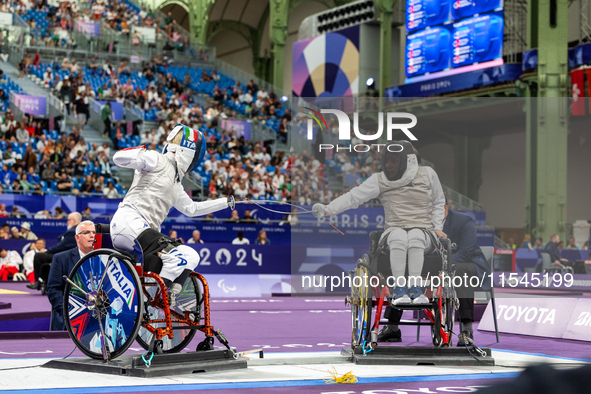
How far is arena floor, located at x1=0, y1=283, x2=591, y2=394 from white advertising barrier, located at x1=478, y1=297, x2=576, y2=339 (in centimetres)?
21

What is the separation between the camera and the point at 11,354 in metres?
7.87

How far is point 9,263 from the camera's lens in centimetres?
1850

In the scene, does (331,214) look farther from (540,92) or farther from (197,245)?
(540,92)

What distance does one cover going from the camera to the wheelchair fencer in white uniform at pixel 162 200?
634cm

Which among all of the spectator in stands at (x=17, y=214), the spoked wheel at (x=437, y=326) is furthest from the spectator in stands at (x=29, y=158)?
the spoked wheel at (x=437, y=326)

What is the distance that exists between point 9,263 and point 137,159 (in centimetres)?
1338

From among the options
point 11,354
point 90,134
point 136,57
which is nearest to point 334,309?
point 11,354

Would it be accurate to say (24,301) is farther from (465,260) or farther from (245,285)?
(465,260)

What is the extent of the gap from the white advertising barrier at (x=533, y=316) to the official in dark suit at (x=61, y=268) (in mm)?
5620

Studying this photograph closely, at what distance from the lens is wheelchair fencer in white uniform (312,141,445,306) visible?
762cm

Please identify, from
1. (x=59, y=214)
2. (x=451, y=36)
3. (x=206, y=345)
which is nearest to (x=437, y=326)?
(x=206, y=345)

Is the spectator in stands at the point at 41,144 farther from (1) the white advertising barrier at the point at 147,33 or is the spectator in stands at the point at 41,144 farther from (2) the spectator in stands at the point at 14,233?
(1) the white advertising barrier at the point at 147,33

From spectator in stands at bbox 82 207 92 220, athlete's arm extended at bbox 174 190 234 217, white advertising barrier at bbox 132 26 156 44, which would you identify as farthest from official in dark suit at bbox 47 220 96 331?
white advertising barrier at bbox 132 26 156 44

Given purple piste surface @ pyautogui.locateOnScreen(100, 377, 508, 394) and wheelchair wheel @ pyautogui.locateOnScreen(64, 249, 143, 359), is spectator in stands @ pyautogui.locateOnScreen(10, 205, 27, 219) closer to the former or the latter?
wheelchair wheel @ pyautogui.locateOnScreen(64, 249, 143, 359)
